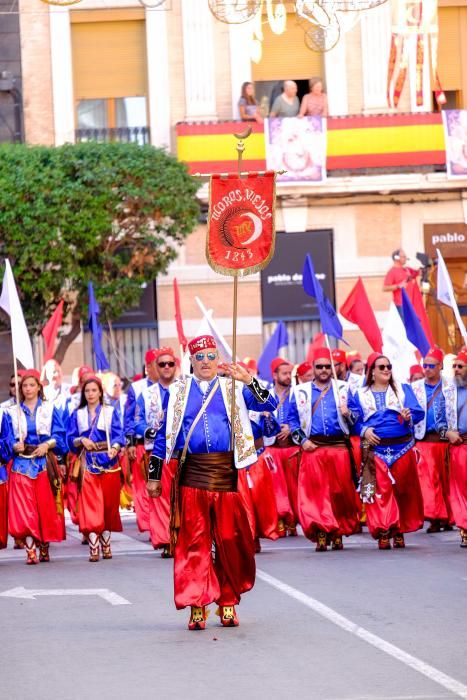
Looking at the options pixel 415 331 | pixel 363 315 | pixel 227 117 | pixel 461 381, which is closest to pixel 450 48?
pixel 227 117

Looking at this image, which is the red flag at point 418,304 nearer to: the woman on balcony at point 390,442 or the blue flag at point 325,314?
the blue flag at point 325,314

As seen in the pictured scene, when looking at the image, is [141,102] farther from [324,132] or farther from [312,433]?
[312,433]

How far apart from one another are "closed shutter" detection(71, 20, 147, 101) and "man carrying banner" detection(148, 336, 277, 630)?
20737 millimetres

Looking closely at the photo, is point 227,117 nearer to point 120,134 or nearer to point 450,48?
point 120,134

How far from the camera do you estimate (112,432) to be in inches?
616

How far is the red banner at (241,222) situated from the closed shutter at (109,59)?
67.0 ft

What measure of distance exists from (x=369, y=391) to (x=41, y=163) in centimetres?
1307

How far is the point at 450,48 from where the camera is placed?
3094cm

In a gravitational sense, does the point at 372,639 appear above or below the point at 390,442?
below

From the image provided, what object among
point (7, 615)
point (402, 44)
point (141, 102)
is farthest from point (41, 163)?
point (7, 615)

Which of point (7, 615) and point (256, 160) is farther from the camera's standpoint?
point (256, 160)

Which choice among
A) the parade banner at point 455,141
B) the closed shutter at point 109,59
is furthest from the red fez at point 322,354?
the closed shutter at point 109,59

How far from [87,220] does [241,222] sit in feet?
53.8

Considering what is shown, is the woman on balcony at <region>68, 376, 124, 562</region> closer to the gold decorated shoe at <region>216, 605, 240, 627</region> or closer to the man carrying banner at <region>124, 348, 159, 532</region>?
the man carrying banner at <region>124, 348, 159, 532</region>
